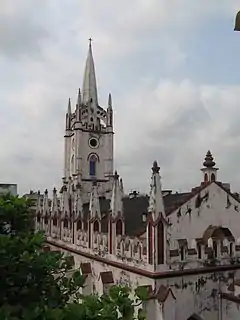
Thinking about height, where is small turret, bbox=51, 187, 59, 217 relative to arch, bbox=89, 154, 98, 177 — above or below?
below

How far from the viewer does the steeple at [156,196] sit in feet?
49.3

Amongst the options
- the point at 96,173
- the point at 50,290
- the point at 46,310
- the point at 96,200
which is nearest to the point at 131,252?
the point at 96,200

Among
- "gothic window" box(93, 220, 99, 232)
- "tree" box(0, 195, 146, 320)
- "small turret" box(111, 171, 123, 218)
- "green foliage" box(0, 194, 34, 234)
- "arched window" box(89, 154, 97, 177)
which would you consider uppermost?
"arched window" box(89, 154, 97, 177)

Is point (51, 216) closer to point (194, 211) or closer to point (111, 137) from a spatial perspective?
point (194, 211)

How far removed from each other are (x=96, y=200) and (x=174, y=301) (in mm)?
7792

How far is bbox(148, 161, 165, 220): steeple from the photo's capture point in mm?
15016

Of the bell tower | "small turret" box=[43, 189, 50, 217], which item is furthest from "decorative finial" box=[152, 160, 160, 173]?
the bell tower

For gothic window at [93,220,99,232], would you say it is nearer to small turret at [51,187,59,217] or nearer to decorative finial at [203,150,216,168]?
decorative finial at [203,150,216,168]

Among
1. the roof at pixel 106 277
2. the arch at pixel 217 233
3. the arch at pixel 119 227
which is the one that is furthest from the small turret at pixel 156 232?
the roof at pixel 106 277

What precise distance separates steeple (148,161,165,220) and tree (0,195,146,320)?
6.09 meters

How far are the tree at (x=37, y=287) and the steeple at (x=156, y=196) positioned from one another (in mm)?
6091

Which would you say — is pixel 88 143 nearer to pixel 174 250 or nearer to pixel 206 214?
pixel 206 214

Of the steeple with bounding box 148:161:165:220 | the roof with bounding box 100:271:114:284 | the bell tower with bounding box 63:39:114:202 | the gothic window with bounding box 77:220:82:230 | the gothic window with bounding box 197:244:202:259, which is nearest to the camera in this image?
the steeple with bounding box 148:161:165:220

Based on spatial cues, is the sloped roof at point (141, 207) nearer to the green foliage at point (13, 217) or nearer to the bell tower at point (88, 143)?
the green foliage at point (13, 217)
